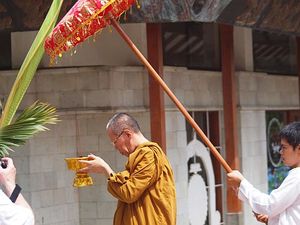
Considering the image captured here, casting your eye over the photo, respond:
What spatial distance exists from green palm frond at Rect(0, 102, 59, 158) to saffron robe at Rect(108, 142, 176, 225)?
27.2 inches

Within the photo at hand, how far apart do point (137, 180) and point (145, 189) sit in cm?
12

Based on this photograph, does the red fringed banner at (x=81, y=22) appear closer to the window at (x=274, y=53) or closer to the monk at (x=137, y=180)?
the monk at (x=137, y=180)

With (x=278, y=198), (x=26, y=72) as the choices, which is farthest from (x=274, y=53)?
(x=278, y=198)

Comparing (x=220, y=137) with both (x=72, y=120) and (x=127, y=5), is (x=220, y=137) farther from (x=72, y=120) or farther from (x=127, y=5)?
(x=127, y=5)

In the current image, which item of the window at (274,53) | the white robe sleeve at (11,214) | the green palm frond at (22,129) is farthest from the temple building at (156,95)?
the white robe sleeve at (11,214)

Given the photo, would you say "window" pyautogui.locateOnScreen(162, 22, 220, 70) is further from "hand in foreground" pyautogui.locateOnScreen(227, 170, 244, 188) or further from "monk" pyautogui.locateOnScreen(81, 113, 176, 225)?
"hand in foreground" pyautogui.locateOnScreen(227, 170, 244, 188)

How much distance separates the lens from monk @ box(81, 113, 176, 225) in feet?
18.5

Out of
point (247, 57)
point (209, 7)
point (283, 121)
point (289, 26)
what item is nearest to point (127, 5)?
point (209, 7)

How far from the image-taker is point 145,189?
571cm

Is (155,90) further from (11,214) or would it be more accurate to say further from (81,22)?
(11,214)

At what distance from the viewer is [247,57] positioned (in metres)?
12.8

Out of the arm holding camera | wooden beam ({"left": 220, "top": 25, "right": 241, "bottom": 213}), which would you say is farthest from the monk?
wooden beam ({"left": 220, "top": 25, "right": 241, "bottom": 213})

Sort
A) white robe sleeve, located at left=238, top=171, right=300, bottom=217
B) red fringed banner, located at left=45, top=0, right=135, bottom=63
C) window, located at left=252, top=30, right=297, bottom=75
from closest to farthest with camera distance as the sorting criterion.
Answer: white robe sleeve, located at left=238, top=171, right=300, bottom=217 < red fringed banner, located at left=45, top=0, right=135, bottom=63 < window, located at left=252, top=30, right=297, bottom=75

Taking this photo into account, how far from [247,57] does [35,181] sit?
4444mm
